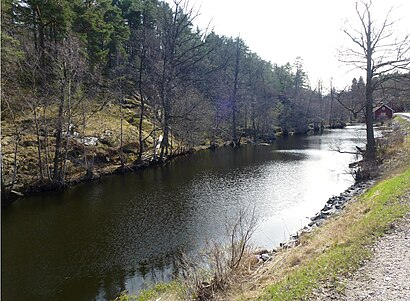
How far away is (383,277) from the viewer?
5.35m

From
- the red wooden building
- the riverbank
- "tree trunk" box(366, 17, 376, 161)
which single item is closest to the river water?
the riverbank

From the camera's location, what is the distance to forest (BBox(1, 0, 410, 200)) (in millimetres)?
19750

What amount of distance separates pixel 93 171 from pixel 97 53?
14997 mm

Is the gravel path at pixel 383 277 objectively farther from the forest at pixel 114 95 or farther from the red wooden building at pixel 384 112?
the red wooden building at pixel 384 112

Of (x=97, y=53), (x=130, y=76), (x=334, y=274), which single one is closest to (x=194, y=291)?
(x=334, y=274)

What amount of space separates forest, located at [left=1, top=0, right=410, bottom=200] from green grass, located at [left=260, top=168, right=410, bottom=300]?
10.5 m

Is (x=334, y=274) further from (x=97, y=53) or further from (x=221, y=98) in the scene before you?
(x=221, y=98)

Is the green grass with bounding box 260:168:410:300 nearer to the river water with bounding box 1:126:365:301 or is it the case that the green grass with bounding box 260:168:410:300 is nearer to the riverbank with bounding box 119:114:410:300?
the riverbank with bounding box 119:114:410:300

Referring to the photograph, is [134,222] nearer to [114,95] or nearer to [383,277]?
[383,277]

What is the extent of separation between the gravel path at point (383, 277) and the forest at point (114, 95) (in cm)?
1232

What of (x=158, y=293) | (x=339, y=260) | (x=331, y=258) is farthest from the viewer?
(x=158, y=293)

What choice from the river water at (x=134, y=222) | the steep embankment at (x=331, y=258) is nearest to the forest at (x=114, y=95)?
the river water at (x=134, y=222)

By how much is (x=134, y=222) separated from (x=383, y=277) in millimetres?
10533

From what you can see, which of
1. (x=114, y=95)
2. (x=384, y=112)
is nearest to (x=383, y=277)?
(x=114, y=95)
